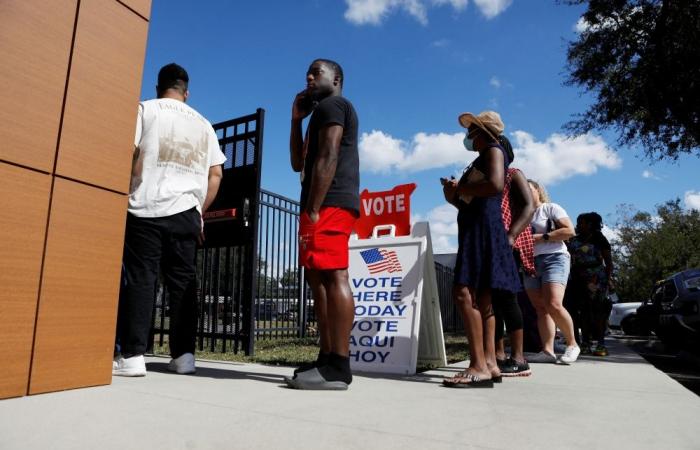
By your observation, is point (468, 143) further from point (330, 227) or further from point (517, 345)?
point (517, 345)

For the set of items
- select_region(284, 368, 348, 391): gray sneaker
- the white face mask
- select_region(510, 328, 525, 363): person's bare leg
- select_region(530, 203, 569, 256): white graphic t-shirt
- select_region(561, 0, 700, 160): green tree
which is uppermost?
select_region(561, 0, 700, 160): green tree

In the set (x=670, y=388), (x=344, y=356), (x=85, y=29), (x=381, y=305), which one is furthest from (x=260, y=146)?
(x=670, y=388)

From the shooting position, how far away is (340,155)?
2.93 meters

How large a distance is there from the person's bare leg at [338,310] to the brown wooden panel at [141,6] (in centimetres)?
187

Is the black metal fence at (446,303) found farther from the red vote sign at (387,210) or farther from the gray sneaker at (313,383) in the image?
the gray sneaker at (313,383)

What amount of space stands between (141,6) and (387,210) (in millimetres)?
2636

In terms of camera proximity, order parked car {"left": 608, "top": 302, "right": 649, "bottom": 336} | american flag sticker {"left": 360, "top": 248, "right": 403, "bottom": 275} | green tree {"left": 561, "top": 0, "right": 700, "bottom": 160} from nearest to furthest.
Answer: american flag sticker {"left": 360, "top": 248, "right": 403, "bottom": 275} → green tree {"left": 561, "top": 0, "right": 700, "bottom": 160} → parked car {"left": 608, "top": 302, "right": 649, "bottom": 336}

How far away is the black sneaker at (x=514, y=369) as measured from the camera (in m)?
3.60

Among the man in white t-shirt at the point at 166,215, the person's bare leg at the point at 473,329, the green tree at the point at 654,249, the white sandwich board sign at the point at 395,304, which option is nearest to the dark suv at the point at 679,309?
the white sandwich board sign at the point at 395,304

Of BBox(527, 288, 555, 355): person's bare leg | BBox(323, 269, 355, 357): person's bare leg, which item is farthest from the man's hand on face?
BBox(527, 288, 555, 355): person's bare leg

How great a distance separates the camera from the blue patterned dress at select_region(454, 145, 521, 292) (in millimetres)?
3082

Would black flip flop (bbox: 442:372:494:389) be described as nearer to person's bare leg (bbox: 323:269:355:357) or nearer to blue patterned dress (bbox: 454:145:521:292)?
blue patterned dress (bbox: 454:145:521:292)

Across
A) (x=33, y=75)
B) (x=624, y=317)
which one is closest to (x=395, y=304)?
(x=33, y=75)

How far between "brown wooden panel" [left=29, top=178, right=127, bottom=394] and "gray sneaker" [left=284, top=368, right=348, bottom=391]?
0.98 meters
